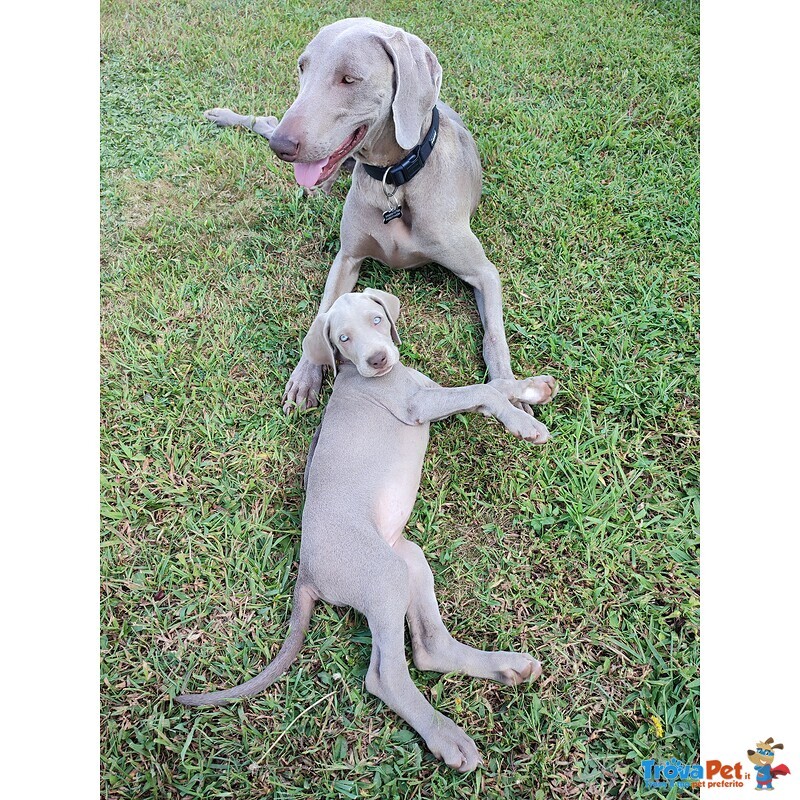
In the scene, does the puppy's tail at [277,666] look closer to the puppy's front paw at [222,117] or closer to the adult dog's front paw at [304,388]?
the adult dog's front paw at [304,388]

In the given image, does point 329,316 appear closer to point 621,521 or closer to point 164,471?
point 164,471

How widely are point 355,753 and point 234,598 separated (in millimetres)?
734

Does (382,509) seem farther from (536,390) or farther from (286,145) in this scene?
(286,145)

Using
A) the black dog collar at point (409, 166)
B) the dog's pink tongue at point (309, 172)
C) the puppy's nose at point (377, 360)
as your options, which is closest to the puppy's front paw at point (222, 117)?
the black dog collar at point (409, 166)

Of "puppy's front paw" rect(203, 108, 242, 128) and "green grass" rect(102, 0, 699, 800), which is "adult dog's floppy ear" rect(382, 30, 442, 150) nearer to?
"green grass" rect(102, 0, 699, 800)

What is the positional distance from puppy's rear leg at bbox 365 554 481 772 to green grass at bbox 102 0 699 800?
74 millimetres

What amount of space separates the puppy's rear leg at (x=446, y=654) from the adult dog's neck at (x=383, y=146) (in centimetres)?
177

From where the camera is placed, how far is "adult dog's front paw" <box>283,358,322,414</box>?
9.22 feet

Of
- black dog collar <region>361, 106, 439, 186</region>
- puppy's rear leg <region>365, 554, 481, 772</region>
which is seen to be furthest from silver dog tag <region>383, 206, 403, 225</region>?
puppy's rear leg <region>365, 554, 481, 772</region>

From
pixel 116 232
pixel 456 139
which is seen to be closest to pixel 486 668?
pixel 456 139

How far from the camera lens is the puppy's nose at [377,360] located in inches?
94.5
